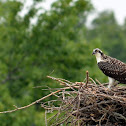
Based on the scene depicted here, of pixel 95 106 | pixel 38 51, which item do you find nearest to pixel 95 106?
pixel 95 106

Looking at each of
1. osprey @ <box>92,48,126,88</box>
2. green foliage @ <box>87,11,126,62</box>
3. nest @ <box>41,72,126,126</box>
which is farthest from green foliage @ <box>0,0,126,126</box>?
green foliage @ <box>87,11,126,62</box>

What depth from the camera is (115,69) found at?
23.9 ft

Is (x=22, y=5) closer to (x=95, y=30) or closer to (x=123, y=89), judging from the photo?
(x=123, y=89)

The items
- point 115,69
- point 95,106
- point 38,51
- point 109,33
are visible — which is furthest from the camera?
point 109,33

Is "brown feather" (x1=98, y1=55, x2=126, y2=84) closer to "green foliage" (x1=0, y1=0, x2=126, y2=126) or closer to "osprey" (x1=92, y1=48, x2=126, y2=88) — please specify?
"osprey" (x1=92, y1=48, x2=126, y2=88)

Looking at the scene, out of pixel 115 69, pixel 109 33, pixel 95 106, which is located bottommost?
A: pixel 95 106

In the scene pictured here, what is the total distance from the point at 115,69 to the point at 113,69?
0.17 feet

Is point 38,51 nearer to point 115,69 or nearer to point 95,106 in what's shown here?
point 115,69

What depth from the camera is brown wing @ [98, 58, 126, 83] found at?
23.5ft

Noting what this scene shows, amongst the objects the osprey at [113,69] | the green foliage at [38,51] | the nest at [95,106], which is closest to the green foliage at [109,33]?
the green foliage at [38,51]

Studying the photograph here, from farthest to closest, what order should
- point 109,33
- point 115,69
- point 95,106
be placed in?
point 109,33, point 115,69, point 95,106

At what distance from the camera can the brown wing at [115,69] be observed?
7.15m

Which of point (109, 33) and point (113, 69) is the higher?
point (109, 33)

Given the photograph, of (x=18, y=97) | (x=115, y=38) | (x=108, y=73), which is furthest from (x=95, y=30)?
(x=108, y=73)
